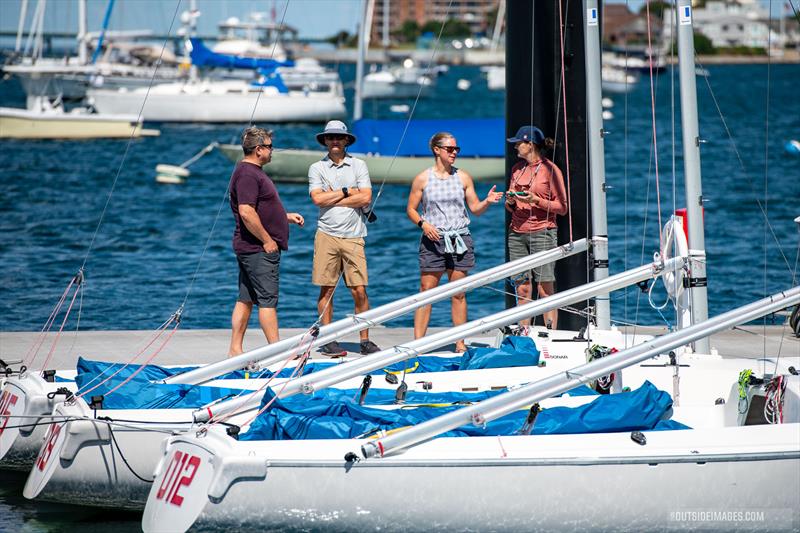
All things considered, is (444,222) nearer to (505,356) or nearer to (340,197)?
(340,197)

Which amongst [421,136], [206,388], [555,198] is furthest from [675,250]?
[421,136]

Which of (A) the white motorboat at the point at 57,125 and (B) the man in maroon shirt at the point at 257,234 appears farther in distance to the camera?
(A) the white motorboat at the point at 57,125

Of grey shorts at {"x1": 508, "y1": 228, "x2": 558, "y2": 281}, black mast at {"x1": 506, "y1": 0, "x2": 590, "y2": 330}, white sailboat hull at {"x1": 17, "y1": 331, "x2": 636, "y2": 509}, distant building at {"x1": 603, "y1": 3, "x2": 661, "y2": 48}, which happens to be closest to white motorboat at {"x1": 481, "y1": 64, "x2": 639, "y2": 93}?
distant building at {"x1": 603, "y1": 3, "x2": 661, "y2": 48}

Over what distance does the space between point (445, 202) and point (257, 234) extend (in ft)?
5.13

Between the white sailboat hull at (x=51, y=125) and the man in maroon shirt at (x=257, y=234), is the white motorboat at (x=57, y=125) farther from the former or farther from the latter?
the man in maroon shirt at (x=257, y=234)

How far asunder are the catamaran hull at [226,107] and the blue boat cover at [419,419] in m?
47.9

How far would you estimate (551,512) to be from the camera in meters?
6.61

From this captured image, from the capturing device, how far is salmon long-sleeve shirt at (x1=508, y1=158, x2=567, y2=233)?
33.4ft

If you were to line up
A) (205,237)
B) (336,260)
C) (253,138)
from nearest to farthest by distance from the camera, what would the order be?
(253,138)
(336,260)
(205,237)

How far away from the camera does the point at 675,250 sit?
899 centimetres

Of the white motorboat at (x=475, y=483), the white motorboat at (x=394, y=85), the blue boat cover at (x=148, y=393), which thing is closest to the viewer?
the white motorboat at (x=475, y=483)

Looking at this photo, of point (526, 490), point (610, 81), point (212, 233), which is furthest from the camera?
point (610, 81)

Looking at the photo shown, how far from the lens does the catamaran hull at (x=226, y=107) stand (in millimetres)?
54875

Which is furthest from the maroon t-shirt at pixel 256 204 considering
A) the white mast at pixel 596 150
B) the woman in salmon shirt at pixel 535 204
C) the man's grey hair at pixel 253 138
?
the white mast at pixel 596 150
